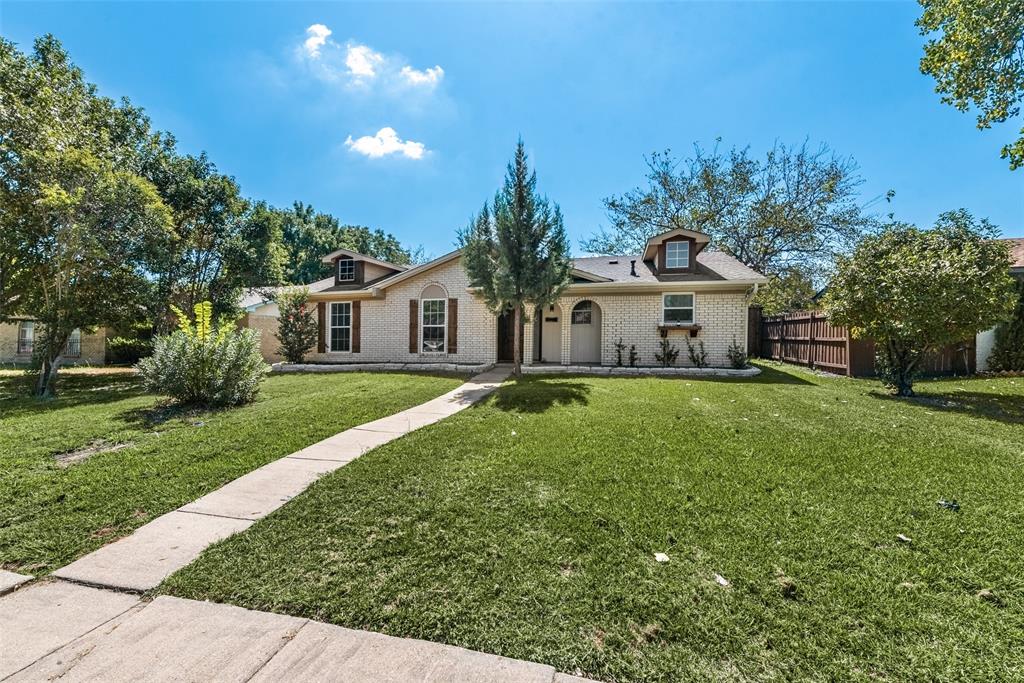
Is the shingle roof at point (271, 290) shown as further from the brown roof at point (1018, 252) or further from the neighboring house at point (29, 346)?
the brown roof at point (1018, 252)

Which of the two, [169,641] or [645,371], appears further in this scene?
[645,371]

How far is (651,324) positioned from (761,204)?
14.4 m

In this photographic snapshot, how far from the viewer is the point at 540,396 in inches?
307

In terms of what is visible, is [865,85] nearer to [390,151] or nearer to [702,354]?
[702,354]

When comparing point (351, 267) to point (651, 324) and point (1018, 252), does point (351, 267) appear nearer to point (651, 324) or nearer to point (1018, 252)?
point (651, 324)

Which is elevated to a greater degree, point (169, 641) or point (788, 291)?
point (788, 291)

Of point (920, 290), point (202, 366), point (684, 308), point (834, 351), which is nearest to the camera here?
point (202, 366)

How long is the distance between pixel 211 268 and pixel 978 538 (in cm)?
1754

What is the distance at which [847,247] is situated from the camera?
21.1m

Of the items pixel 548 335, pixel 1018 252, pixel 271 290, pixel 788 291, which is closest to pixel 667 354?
pixel 548 335

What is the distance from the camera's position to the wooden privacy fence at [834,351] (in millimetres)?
11891

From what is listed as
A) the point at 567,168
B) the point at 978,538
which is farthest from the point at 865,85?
the point at 978,538

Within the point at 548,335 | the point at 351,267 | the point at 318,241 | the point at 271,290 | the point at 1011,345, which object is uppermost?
the point at 318,241

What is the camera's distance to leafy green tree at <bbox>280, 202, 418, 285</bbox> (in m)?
35.1
